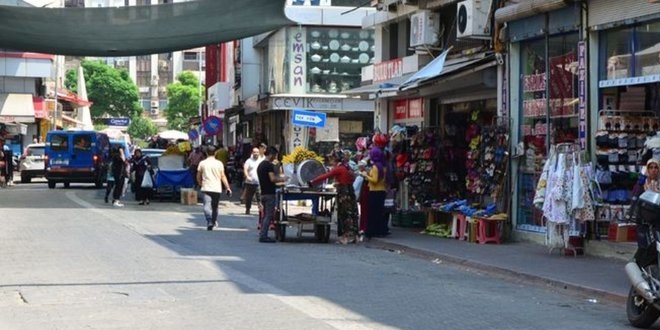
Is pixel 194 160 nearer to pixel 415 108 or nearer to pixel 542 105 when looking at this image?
pixel 415 108

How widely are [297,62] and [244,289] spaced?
2653 cm

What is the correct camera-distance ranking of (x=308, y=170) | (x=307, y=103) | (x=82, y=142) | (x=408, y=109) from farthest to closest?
(x=82, y=142) → (x=307, y=103) → (x=408, y=109) → (x=308, y=170)

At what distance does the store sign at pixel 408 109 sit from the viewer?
2500 centimetres

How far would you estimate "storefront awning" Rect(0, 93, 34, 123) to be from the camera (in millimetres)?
62688

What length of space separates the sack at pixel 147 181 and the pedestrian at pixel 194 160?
191 centimetres

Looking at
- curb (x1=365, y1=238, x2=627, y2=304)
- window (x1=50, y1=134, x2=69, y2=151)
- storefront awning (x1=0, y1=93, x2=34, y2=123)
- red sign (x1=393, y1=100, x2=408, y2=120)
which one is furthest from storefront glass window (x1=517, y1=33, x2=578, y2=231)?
storefront awning (x1=0, y1=93, x2=34, y2=123)

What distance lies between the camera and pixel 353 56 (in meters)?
38.4

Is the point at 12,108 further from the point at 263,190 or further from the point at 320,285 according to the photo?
the point at 320,285

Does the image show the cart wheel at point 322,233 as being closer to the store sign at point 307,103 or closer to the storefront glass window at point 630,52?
the storefront glass window at point 630,52

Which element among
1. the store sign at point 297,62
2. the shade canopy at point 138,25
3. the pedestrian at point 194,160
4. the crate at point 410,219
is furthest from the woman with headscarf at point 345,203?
the store sign at point 297,62

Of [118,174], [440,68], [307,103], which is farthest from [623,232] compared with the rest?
[307,103]

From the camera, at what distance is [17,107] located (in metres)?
63.3

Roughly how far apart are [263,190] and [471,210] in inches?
160

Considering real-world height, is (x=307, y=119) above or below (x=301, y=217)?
above
